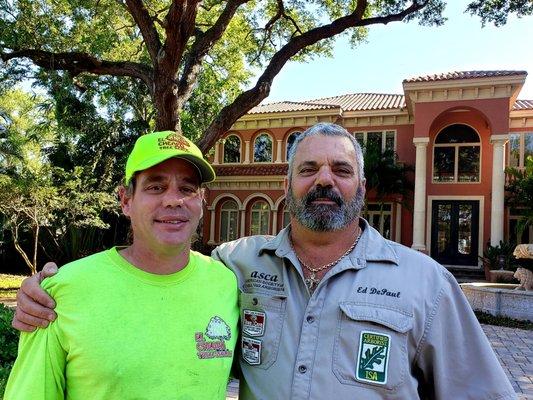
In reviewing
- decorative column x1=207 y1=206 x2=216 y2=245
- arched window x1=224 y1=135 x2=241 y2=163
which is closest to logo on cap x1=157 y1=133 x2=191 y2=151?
decorative column x1=207 y1=206 x2=216 y2=245

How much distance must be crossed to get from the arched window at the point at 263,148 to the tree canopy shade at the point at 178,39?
785cm

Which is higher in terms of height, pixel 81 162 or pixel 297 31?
pixel 297 31

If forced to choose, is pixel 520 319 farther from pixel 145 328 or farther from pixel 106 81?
pixel 106 81

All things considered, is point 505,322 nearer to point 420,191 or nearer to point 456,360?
point 420,191

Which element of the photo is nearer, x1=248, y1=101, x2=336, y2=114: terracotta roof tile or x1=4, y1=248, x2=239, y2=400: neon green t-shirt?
x1=4, y1=248, x2=239, y2=400: neon green t-shirt

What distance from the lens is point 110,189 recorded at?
65.0 ft

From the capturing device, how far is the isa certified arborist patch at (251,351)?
2082 mm

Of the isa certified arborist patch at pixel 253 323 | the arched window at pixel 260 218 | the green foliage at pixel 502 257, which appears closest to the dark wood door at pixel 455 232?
the green foliage at pixel 502 257

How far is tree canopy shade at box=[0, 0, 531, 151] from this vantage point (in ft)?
28.7

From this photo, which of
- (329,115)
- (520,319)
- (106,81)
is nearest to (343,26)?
(520,319)

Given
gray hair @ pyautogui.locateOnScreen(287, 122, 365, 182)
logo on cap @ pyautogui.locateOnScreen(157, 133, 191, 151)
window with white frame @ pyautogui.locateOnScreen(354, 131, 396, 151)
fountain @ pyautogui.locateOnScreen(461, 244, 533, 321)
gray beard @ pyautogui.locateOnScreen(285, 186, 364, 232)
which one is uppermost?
window with white frame @ pyautogui.locateOnScreen(354, 131, 396, 151)

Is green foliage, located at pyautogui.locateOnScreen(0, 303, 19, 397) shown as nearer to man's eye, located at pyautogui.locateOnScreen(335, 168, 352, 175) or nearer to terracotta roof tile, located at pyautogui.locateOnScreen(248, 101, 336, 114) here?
man's eye, located at pyautogui.locateOnScreen(335, 168, 352, 175)

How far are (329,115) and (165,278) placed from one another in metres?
20.7

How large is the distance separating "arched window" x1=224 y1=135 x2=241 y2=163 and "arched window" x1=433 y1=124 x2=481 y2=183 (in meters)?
10.1
